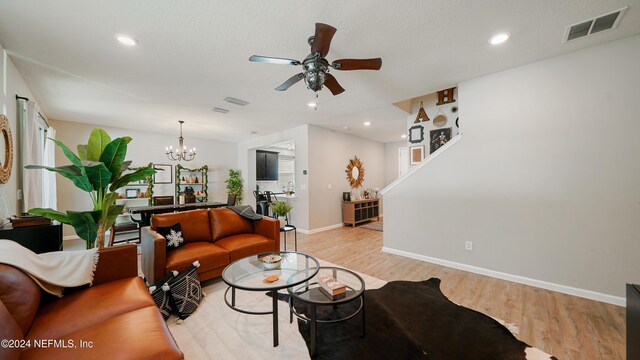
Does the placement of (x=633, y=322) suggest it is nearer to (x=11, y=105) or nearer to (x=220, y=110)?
(x=220, y=110)

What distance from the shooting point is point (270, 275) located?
2178 mm

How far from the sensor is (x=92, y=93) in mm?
3719

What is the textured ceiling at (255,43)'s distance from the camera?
6.44ft

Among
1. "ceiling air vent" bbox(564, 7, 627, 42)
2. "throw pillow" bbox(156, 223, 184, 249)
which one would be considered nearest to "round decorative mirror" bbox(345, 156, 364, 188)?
"throw pillow" bbox(156, 223, 184, 249)

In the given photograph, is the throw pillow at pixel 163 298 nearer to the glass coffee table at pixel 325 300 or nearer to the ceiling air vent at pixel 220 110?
the glass coffee table at pixel 325 300

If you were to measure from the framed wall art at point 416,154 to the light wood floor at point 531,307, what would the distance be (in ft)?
6.91

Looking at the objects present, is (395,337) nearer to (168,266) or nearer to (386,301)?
(386,301)

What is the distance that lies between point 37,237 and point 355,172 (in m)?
6.39

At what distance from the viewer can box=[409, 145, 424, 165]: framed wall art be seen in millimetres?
4863

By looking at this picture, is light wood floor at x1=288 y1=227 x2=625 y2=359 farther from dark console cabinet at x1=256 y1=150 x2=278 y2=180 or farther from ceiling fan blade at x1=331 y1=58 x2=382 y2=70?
dark console cabinet at x1=256 y1=150 x2=278 y2=180

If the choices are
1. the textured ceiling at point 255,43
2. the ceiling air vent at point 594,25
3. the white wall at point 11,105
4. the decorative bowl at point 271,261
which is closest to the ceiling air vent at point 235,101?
the textured ceiling at point 255,43

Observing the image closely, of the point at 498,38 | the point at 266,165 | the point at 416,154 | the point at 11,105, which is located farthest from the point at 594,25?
the point at 266,165

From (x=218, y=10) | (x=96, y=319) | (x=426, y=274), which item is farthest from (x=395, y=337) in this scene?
(x=218, y=10)

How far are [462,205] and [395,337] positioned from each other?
7.53 feet
